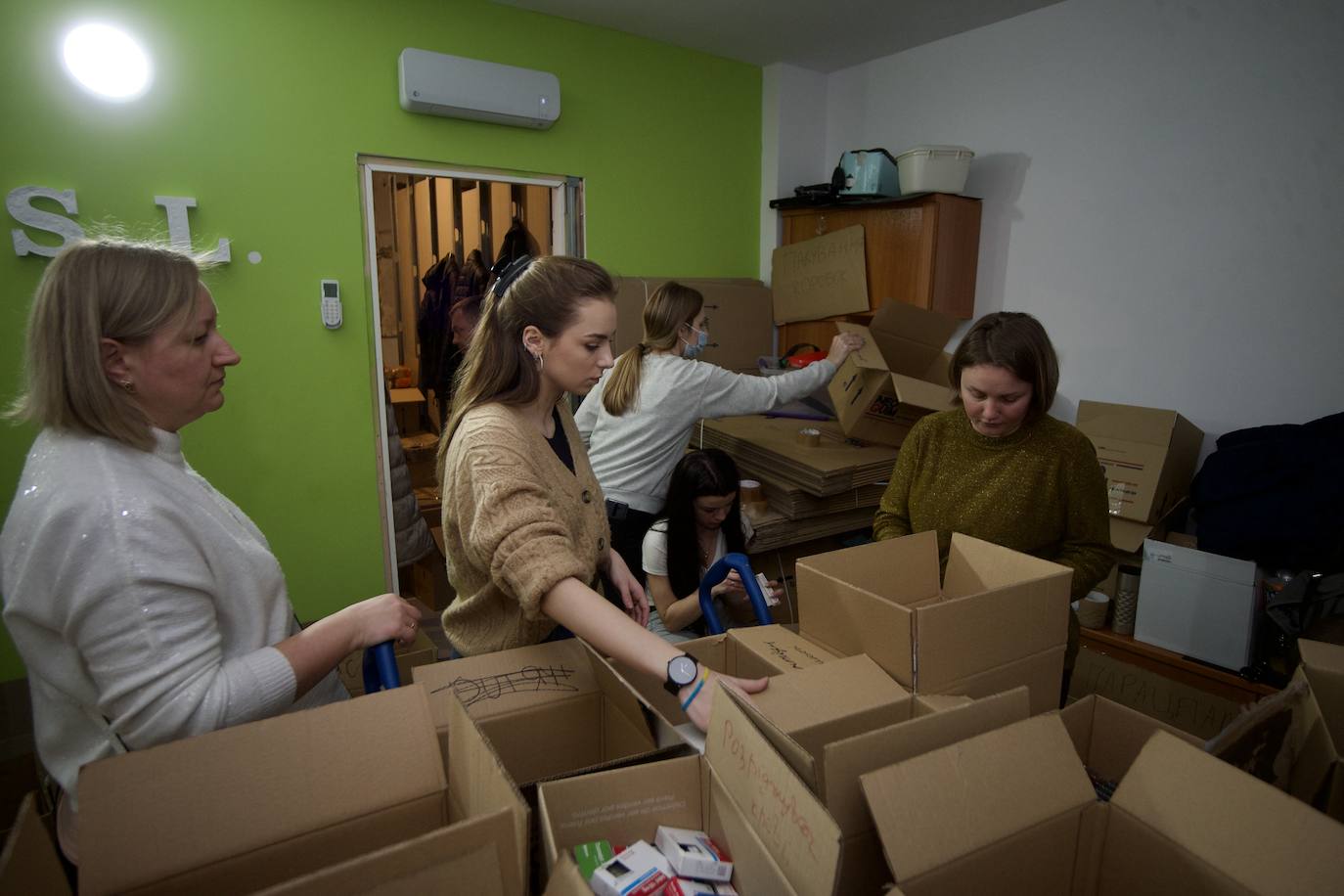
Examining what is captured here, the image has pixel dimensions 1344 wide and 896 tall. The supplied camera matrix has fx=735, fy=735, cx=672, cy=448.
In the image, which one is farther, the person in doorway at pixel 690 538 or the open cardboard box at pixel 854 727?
the person in doorway at pixel 690 538

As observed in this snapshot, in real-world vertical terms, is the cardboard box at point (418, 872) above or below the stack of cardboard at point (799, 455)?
above

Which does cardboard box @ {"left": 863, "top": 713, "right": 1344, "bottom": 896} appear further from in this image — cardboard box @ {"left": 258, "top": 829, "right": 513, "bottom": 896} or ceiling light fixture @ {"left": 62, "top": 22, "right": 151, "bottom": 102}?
ceiling light fixture @ {"left": 62, "top": 22, "right": 151, "bottom": 102}

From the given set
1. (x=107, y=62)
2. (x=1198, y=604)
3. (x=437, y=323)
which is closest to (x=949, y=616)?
(x=1198, y=604)

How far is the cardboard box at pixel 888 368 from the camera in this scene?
2.82 meters

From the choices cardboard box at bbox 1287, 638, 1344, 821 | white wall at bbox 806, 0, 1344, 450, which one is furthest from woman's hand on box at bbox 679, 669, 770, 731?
white wall at bbox 806, 0, 1344, 450

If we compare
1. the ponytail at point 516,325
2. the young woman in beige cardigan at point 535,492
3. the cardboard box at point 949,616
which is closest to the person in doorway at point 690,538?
the young woman in beige cardigan at point 535,492

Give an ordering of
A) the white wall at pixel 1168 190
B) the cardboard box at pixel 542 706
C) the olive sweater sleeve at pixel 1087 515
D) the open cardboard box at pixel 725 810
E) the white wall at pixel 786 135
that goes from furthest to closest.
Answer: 1. the white wall at pixel 786 135
2. the white wall at pixel 1168 190
3. the olive sweater sleeve at pixel 1087 515
4. the cardboard box at pixel 542 706
5. the open cardboard box at pixel 725 810

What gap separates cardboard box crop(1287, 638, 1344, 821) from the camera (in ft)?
3.08

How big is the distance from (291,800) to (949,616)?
880 mm

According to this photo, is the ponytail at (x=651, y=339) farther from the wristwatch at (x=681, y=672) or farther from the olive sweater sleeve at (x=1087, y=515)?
the wristwatch at (x=681, y=672)

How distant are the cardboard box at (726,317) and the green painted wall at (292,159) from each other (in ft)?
0.84

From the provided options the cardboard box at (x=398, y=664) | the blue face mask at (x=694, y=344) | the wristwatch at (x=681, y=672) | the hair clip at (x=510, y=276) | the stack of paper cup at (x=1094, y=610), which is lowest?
the stack of paper cup at (x=1094, y=610)

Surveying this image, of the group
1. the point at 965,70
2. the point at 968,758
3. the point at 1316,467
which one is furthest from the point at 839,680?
the point at 965,70

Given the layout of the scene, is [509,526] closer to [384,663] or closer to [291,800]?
[384,663]
